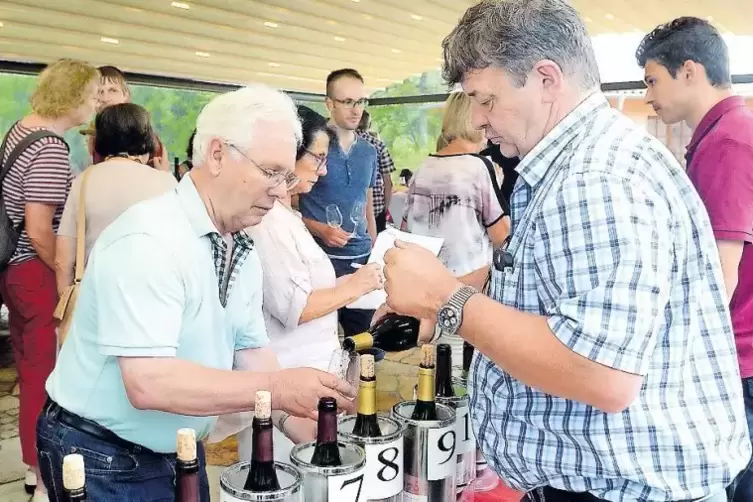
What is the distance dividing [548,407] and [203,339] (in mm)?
620

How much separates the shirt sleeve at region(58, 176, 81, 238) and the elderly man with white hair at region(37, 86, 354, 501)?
1.26 m

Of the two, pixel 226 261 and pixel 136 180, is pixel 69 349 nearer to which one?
pixel 226 261

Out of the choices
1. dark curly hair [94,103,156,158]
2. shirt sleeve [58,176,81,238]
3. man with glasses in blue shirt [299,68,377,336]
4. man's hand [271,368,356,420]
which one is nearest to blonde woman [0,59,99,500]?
shirt sleeve [58,176,81,238]

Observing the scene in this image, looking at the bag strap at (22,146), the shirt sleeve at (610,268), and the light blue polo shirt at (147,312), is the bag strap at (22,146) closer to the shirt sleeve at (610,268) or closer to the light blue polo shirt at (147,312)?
the light blue polo shirt at (147,312)

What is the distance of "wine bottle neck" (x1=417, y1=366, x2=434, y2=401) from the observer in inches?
46.0

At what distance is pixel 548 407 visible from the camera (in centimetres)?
96

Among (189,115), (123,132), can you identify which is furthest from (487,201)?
(189,115)

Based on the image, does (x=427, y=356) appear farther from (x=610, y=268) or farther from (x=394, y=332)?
(x=394, y=332)

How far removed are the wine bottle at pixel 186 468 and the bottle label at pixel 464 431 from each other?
47cm

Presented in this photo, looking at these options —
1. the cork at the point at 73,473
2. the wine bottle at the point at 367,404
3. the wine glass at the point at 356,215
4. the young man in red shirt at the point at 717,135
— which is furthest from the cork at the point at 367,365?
the wine glass at the point at 356,215

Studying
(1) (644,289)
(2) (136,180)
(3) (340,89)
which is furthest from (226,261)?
(3) (340,89)

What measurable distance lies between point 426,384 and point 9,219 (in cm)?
206

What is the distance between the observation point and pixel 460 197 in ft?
9.03

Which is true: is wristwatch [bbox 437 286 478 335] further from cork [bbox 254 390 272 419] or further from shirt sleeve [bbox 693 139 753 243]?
shirt sleeve [bbox 693 139 753 243]
